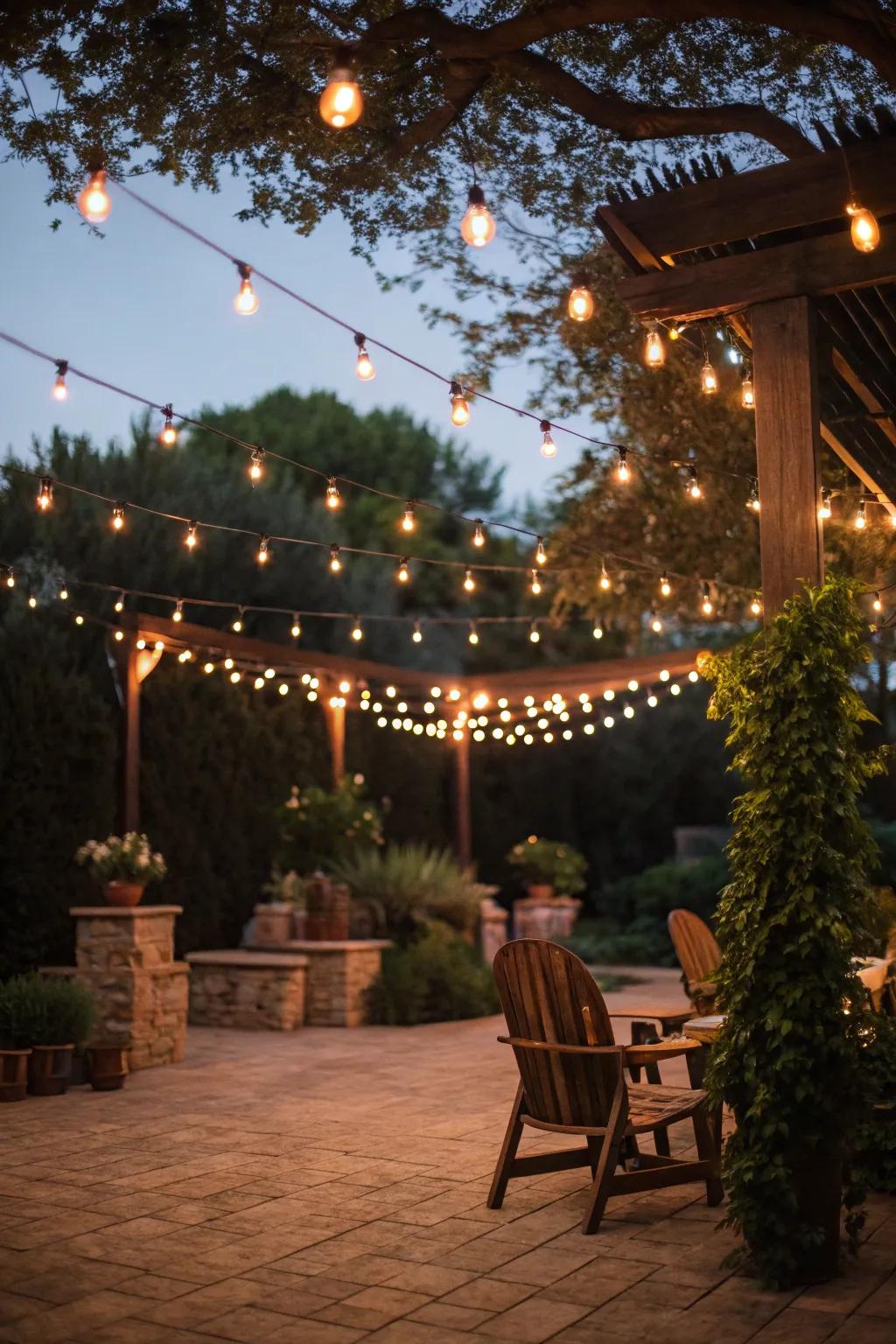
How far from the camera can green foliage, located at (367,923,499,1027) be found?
32.7ft

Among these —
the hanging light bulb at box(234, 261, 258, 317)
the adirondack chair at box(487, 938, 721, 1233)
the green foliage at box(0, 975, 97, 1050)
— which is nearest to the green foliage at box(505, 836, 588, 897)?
the green foliage at box(0, 975, 97, 1050)

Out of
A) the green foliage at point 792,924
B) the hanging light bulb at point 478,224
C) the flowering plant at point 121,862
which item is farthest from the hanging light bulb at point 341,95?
the flowering plant at point 121,862

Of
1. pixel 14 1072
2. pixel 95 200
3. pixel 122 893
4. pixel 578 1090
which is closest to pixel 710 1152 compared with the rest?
pixel 578 1090

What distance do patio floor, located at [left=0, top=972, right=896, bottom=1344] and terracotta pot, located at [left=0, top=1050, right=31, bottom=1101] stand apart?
0.91 ft

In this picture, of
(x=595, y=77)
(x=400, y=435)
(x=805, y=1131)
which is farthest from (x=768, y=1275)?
(x=400, y=435)

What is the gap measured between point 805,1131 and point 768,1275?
0.40 meters

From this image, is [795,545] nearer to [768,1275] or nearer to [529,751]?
[768,1275]

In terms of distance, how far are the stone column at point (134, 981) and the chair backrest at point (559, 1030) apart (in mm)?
4204

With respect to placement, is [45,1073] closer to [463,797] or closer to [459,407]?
[459,407]

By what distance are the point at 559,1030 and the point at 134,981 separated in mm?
4478

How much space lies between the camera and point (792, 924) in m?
3.88

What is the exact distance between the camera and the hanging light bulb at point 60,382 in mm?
5805

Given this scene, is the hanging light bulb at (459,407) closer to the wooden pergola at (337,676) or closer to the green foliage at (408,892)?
the wooden pergola at (337,676)

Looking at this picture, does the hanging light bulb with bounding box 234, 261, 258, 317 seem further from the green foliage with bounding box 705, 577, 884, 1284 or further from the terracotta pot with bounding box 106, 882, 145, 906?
the terracotta pot with bounding box 106, 882, 145, 906
